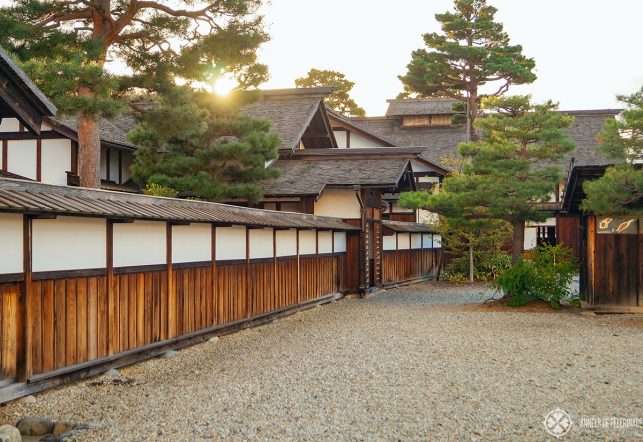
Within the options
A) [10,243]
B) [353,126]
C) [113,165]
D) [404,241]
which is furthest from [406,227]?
[10,243]

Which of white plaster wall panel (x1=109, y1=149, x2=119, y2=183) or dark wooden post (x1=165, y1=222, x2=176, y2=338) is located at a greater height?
white plaster wall panel (x1=109, y1=149, x2=119, y2=183)

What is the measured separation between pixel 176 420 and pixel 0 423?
5.40ft

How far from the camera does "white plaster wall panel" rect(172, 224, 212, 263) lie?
11.3m

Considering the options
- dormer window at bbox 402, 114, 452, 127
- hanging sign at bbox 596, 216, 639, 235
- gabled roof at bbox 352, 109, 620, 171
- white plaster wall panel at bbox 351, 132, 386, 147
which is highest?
dormer window at bbox 402, 114, 452, 127

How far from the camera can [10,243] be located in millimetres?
7531

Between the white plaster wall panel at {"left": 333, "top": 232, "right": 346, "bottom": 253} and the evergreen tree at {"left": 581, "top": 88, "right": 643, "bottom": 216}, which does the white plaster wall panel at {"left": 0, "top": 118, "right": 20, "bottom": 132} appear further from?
the evergreen tree at {"left": 581, "top": 88, "right": 643, "bottom": 216}

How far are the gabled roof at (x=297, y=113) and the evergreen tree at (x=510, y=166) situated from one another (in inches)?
292

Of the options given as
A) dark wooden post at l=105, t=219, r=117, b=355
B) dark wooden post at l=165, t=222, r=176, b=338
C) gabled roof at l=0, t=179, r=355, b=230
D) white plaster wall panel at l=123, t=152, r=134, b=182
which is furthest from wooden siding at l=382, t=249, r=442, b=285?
dark wooden post at l=105, t=219, r=117, b=355

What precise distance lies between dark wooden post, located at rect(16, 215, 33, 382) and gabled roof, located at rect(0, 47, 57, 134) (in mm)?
1371

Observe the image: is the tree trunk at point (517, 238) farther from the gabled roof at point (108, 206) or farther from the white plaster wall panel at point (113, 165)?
the white plaster wall panel at point (113, 165)

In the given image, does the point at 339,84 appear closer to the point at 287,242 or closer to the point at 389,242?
the point at 389,242

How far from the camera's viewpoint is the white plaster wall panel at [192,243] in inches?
446

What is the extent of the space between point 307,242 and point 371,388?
1001 cm

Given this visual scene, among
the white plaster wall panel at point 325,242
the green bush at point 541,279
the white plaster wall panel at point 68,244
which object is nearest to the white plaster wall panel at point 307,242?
the white plaster wall panel at point 325,242
